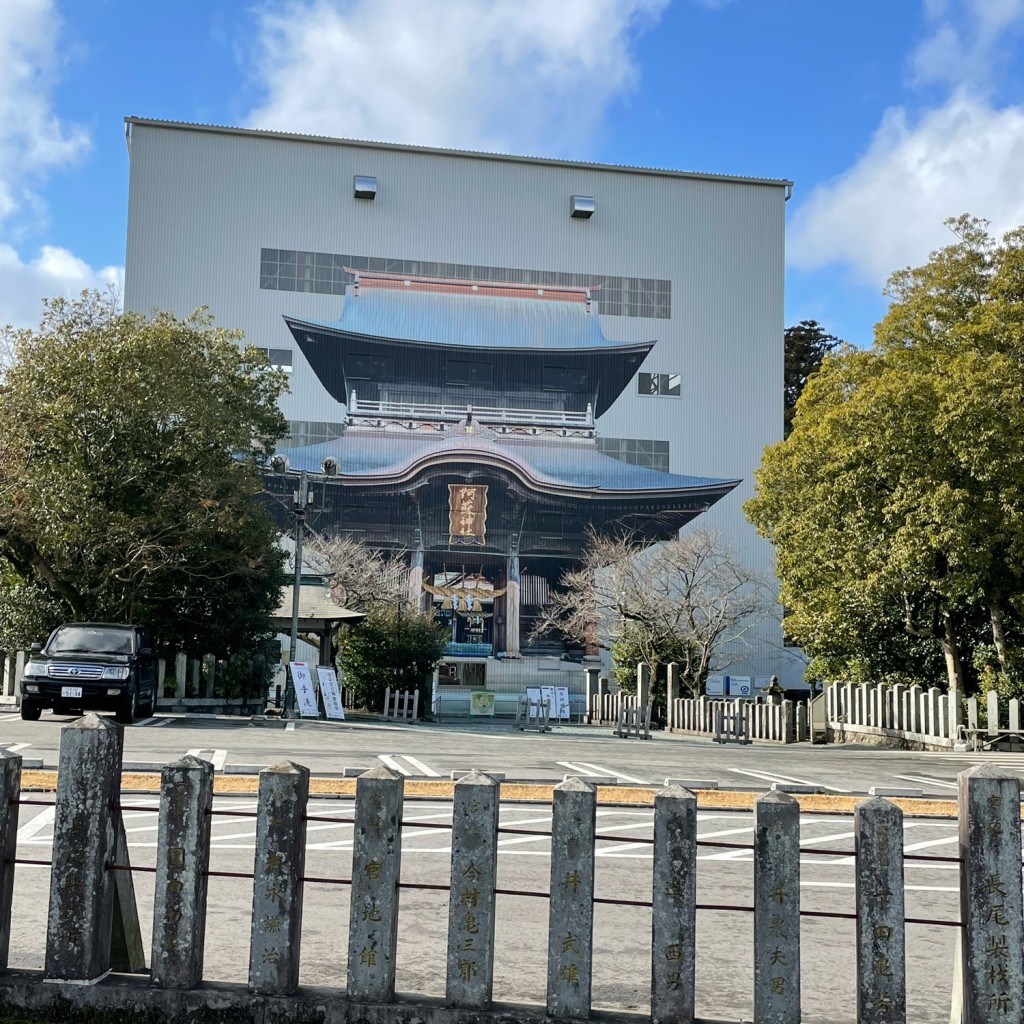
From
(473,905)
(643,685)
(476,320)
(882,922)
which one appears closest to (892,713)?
(643,685)

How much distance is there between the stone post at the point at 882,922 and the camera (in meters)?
3.62

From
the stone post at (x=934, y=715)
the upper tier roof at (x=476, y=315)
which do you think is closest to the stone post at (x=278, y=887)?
the stone post at (x=934, y=715)

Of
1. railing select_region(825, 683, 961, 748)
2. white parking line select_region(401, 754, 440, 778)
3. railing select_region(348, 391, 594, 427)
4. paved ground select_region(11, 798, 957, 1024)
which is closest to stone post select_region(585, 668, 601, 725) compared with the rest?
railing select_region(825, 683, 961, 748)

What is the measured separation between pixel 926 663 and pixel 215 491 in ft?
55.6

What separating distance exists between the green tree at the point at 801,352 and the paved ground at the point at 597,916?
5146 cm

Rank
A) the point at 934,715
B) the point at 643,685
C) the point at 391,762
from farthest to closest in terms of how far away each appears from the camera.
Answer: the point at 643,685 → the point at 934,715 → the point at 391,762

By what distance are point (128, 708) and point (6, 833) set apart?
15260mm

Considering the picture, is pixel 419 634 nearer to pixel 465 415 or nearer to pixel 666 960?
pixel 465 415

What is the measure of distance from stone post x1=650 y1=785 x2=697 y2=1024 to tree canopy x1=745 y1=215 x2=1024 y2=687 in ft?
64.7

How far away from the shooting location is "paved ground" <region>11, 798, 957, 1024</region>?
15.5 ft

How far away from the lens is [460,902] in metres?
3.78

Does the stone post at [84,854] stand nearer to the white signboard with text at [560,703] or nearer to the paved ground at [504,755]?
the paved ground at [504,755]

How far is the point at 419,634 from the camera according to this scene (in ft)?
99.8

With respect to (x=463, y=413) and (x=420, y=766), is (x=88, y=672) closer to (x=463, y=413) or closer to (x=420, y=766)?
(x=420, y=766)
